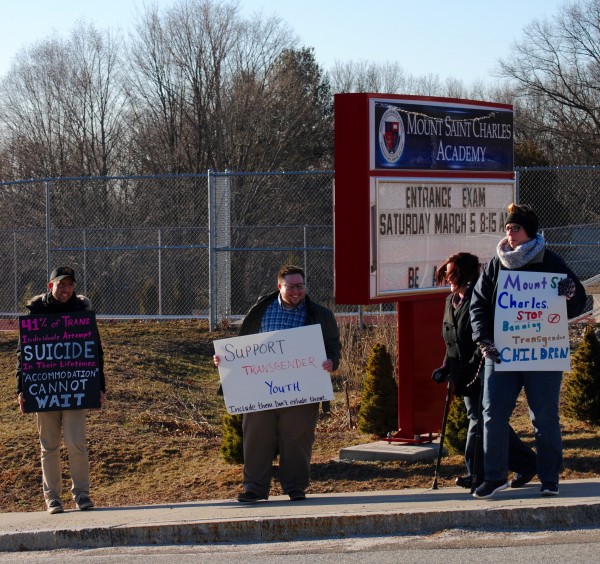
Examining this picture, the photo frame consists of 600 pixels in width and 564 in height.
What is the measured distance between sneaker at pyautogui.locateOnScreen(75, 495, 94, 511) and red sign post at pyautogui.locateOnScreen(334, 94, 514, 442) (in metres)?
2.51

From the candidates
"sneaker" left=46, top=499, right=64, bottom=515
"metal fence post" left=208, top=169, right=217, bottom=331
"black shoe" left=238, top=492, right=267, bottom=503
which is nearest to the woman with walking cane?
"black shoe" left=238, top=492, right=267, bottom=503

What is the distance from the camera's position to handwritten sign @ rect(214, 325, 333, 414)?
8.03m

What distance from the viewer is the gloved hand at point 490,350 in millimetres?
7406

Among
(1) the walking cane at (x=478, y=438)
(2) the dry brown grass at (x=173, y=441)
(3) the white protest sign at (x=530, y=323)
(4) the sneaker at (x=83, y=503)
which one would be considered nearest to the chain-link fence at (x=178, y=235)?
(2) the dry brown grass at (x=173, y=441)

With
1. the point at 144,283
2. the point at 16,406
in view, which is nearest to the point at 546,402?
the point at 16,406

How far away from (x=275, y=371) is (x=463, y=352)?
4.50 ft

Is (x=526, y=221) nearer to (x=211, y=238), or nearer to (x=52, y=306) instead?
(x=52, y=306)

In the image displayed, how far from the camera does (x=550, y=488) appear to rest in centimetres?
748

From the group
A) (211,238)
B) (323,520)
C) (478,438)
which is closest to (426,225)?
(478,438)

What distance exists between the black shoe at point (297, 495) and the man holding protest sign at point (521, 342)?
1.32m

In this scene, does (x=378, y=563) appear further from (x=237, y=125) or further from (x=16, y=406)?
(x=237, y=125)

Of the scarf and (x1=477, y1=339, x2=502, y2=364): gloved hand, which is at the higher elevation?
the scarf

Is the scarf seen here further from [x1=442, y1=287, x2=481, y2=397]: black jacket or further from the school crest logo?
the school crest logo

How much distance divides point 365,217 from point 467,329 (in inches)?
56.1
